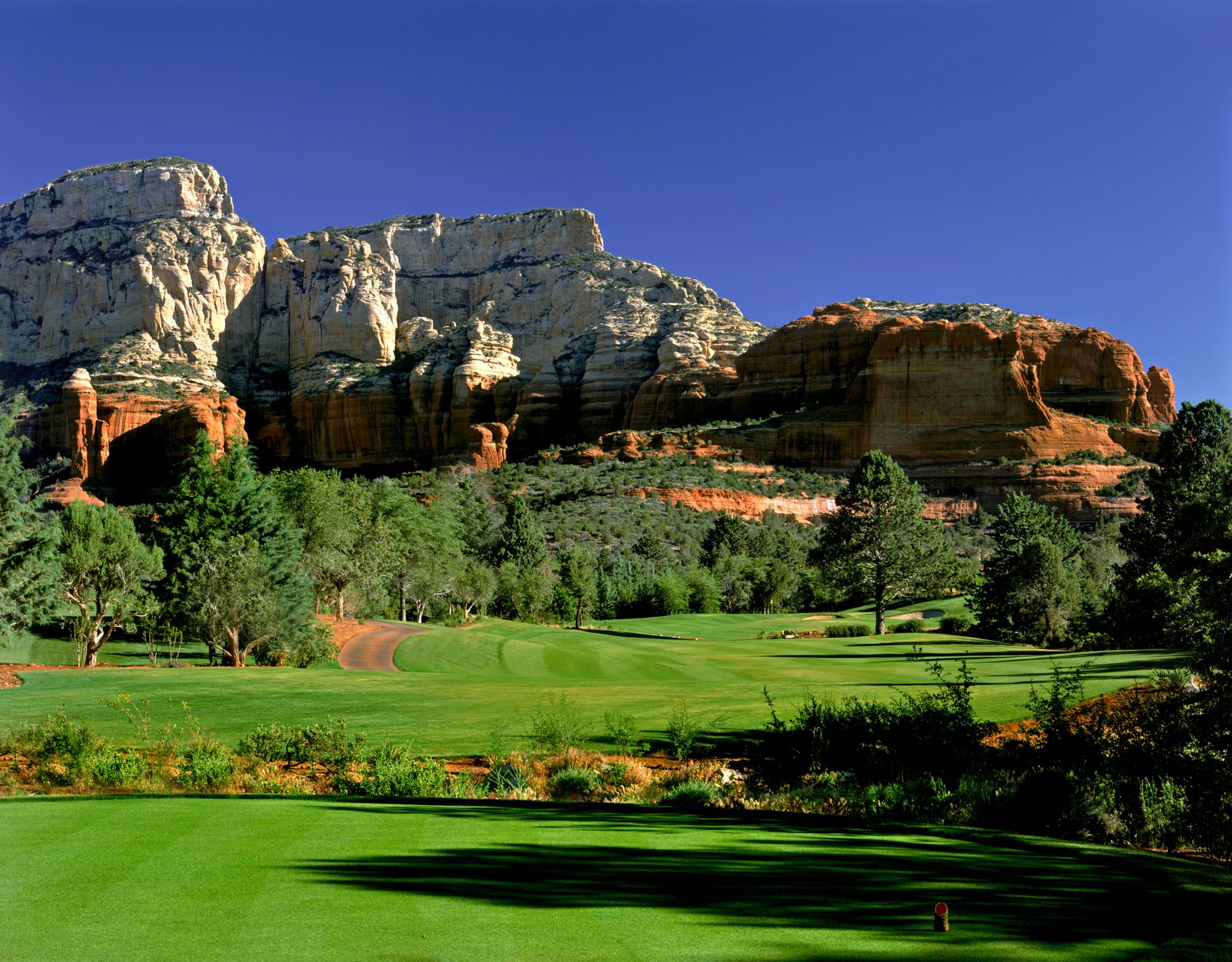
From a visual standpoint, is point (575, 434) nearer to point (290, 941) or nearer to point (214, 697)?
point (214, 697)

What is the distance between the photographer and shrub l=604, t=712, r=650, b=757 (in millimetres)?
14320

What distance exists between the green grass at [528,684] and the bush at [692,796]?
3.76 m

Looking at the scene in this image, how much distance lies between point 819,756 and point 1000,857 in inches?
237

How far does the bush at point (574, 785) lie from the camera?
39.9 ft

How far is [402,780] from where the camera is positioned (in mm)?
11523

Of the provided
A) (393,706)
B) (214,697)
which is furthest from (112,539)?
(393,706)

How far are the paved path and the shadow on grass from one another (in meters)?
23.4

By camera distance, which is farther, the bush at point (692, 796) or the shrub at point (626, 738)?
the shrub at point (626, 738)

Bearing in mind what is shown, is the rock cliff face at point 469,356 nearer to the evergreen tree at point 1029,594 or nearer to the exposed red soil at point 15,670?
the evergreen tree at point 1029,594

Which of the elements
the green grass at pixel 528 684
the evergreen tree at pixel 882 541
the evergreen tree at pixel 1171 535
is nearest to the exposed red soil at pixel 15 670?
the green grass at pixel 528 684

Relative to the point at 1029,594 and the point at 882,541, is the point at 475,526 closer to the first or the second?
the point at 882,541

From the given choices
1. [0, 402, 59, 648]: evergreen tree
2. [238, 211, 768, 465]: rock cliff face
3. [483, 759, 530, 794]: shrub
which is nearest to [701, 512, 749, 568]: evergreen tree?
[238, 211, 768, 465]: rock cliff face

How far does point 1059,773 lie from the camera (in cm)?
1102

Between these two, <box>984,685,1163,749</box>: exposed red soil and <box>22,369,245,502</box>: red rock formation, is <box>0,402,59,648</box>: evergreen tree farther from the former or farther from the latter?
<box>22,369,245,502</box>: red rock formation
